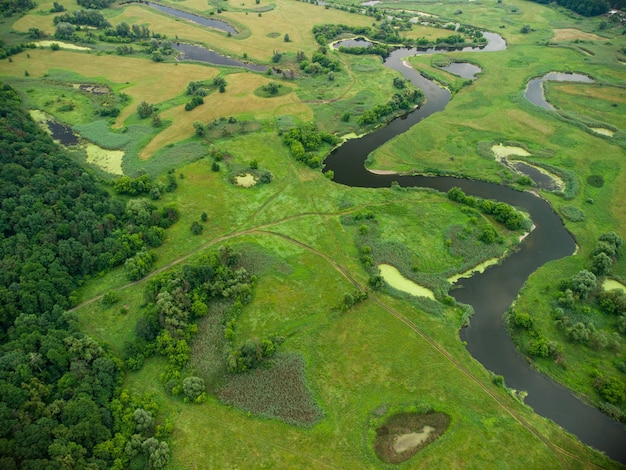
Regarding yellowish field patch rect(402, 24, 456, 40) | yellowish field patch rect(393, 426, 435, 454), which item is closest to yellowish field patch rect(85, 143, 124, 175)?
yellowish field patch rect(393, 426, 435, 454)

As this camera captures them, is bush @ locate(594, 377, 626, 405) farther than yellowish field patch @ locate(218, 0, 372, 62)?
No

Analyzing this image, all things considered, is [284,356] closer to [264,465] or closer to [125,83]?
[264,465]

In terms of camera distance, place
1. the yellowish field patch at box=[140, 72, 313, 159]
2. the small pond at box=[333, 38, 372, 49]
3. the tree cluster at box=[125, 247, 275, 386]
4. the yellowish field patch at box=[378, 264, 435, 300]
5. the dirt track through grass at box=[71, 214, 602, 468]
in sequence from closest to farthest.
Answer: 1. the dirt track through grass at box=[71, 214, 602, 468]
2. the tree cluster at box=[125, 247, 275, 386]
3. the yellowish field patch at box=[378, 264, 435, 300]
4. the yellowish field patch at box=[140, 72, 313, 159]
5. the small pond at box=[333, 38, 372, 49]

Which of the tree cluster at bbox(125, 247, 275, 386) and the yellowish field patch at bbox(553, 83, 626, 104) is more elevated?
the yellowish field patch at bbox(553, 83, 626, 104)

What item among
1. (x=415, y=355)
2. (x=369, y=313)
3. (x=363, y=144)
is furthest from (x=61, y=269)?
(x=363, y=144)

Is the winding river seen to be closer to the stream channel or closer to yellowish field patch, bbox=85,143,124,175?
the stream channel
